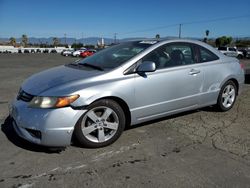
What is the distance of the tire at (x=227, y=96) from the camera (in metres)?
5.46

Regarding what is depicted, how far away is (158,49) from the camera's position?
177 inches

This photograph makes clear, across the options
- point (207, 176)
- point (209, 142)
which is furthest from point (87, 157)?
point (209, 142)

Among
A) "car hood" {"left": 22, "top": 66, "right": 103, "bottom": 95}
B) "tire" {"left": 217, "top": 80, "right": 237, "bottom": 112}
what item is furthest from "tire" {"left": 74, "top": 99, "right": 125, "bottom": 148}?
"tire" {"left": 217, "top": 80, "right": 237, "bottom": 112}

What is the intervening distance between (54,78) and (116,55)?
1176mm

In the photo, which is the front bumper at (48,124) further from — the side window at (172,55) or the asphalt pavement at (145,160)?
the side window at (172,55)

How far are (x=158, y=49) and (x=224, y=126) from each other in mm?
1764

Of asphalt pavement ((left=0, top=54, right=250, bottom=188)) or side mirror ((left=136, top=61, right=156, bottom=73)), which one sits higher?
side mirror ((left=136, top=61, right=156, bottom=73))

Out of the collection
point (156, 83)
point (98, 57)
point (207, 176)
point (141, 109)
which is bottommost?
point (207, 176)

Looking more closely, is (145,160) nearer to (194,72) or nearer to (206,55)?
(194,72)

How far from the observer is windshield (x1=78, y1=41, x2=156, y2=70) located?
14.3ft

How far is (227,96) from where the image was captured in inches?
221

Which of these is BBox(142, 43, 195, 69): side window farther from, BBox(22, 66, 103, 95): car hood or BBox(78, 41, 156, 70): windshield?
BBox(22, 66, 103, 95): car hood

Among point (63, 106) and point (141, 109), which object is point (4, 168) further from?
point (141, 109)

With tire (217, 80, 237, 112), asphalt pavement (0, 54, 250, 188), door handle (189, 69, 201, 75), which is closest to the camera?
asphalt pavement (0, 54, 250, 188)
